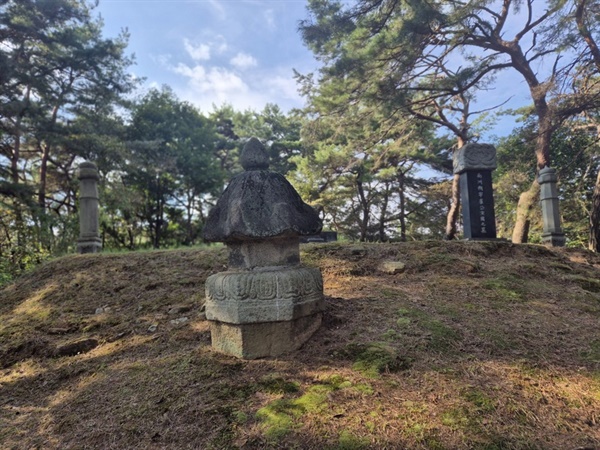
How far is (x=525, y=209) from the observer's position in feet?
29.8

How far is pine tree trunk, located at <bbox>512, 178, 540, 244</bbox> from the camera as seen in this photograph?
8961 millimetres

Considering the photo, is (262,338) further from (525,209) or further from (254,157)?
(525,209)

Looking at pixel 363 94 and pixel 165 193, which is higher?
pixel 363 94

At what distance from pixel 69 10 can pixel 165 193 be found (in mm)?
8149

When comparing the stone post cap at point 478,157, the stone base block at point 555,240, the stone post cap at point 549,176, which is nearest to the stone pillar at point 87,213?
the stone post cap at point 478,157

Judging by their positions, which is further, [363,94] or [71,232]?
[71,232]

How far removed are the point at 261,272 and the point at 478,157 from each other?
20.4 ft

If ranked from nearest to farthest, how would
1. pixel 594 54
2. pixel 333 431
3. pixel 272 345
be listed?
pixel 333 431
pixel 272 345
pixel 594 54

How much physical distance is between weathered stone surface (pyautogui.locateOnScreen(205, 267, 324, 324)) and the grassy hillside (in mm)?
331

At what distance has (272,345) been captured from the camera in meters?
2.62

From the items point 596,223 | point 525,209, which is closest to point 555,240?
point 596,223

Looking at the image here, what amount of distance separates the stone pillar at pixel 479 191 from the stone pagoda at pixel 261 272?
539 cm

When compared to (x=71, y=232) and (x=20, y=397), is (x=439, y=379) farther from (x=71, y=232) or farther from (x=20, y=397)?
(x=71, y=232)

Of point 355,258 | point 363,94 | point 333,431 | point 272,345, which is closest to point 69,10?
point 363,94
